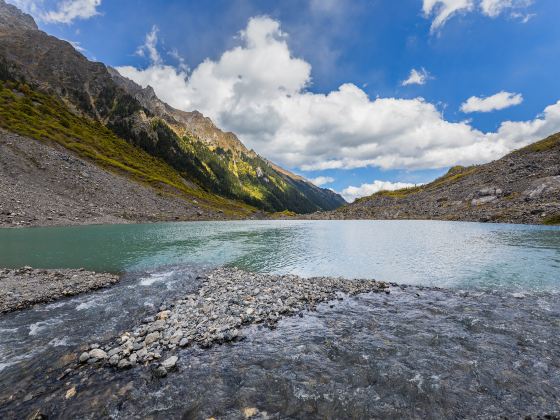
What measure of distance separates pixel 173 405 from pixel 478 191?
13722cm

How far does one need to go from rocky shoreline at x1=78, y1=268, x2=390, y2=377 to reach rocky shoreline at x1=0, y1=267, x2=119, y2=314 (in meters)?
8.92

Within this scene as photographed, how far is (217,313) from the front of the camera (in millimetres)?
17828

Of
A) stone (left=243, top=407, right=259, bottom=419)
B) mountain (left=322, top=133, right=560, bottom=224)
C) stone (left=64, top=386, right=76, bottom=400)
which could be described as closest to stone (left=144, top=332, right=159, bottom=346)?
stone (left=64, top=386, right=76, bottom=400)

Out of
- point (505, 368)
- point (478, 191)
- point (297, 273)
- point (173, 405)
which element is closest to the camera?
point (173, 405)

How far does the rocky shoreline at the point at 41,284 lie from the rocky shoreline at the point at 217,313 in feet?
29.3

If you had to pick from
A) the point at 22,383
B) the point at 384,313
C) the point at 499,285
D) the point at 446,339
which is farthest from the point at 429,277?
the point at 22,383

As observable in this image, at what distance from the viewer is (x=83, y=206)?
98.2 m

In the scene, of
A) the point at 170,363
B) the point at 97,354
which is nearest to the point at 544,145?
the point at 170,363

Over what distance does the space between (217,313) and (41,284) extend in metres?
17.2

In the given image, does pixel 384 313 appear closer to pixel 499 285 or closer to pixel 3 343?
pixel 499 285

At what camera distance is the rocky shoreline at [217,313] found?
1309 centimetres

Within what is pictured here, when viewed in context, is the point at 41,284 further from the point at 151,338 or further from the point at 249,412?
the point at 249,412

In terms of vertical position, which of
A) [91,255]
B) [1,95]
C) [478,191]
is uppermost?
[1,95]

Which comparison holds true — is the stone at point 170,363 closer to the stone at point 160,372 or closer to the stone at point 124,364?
the stone at point 160,372
